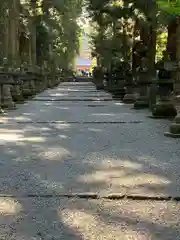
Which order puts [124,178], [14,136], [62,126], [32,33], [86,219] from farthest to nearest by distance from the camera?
1. [32,33]
2. [62,126]
3. [14,136]
4. [124,178]
5. [86,219]

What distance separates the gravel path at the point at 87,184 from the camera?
396 cm

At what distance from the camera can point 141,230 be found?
154 inches

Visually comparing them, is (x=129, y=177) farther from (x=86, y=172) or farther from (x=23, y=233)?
(x=23, y=233)

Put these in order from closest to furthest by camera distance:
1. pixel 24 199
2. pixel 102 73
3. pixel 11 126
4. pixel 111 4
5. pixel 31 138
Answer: pixel 24 199 < pixel 31 138 < pixel 11 126 < pixel 111 4 < pixel 102 73

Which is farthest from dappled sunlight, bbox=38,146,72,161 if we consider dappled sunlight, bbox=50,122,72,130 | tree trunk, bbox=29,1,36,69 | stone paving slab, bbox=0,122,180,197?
tree trunk, bbox=29,1,36,69

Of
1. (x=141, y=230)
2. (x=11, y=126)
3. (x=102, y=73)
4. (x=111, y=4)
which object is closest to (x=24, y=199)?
(x=141, y=230)

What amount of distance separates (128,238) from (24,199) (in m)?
1.42

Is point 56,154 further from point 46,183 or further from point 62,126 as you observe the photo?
point 62,126

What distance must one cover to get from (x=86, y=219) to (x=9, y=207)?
78 cm

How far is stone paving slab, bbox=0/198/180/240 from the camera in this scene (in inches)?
150

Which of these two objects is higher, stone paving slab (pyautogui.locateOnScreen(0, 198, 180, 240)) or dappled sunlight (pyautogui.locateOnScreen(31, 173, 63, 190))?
stone paving slab (pyautogui.locateOnScreen(0, 198, 180, 240))

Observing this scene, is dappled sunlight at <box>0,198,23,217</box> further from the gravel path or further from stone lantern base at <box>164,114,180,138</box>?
stone lantern base at <box>164,114,180,138</box>

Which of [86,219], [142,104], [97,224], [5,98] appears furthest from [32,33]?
[97,224]

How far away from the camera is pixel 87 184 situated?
541 centimetres
